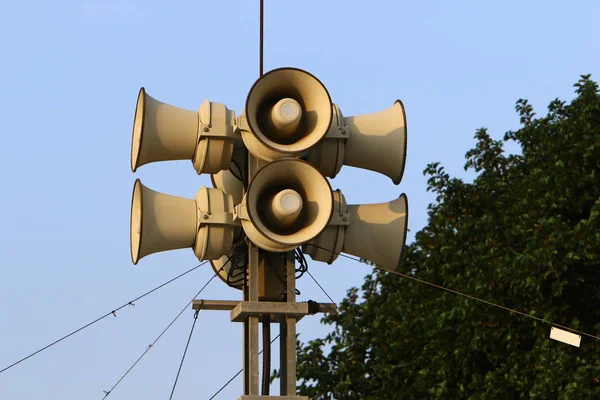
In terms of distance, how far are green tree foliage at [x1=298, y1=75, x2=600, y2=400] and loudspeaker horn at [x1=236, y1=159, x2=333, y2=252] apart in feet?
27.7

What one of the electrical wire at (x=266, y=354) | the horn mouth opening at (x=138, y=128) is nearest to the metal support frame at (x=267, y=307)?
the electrical wire at (x=266, y=354)

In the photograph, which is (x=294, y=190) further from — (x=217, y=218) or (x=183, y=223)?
(x=183, y=223)

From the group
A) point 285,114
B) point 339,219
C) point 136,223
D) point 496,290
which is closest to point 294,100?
point 285,114

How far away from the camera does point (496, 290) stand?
19484 mm

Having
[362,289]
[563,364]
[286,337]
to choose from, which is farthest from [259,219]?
[362,289]

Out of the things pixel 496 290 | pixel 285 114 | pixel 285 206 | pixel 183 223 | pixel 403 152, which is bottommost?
pixel 285 206

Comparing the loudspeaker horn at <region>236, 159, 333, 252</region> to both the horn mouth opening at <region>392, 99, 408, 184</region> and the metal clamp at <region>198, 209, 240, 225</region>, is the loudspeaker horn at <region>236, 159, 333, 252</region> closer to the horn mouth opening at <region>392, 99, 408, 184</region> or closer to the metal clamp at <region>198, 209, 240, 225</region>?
the metal clamp at <region>198, 209, 240, 225</region>

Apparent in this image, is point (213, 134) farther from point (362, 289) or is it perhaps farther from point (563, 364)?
point (362, 289)

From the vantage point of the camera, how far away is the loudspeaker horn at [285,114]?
34.8ft

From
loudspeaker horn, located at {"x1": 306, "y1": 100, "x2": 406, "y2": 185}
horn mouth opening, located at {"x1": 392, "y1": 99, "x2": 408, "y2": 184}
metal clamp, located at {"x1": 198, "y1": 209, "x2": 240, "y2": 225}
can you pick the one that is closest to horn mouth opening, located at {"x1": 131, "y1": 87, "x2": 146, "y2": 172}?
metal clamp, located at {"x1": 198, "y1": 209, "x2": 240, "y2": 225}

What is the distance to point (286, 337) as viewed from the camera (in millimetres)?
10898

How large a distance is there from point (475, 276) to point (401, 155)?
9.28 m

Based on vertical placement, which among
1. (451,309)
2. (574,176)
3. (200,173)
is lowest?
(200,173)

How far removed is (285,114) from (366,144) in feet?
3.40
